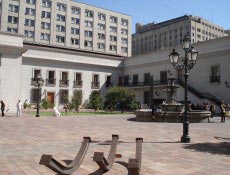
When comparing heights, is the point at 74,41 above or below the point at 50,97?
above

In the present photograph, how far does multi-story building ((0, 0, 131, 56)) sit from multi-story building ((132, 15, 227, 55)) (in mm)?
26781

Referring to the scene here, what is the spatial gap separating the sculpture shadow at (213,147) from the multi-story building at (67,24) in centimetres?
5111

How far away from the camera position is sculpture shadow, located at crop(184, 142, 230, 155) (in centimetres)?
860

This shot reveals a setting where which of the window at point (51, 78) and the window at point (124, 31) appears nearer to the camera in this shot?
the window at point (51, 78)

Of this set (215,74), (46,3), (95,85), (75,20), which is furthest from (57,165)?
(75,20)

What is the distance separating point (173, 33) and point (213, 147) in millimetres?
94208

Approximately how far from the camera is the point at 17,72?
32406 mm

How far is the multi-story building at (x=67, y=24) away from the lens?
60.8 meters

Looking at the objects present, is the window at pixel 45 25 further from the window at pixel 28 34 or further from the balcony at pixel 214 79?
the balcony at pixel 214 79

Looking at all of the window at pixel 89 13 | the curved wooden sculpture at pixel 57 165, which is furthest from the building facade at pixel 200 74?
the window at pixel 89 13

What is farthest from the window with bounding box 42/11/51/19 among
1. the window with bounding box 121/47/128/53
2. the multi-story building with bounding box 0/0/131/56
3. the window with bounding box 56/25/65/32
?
the window with bounding box 121/47/128/53

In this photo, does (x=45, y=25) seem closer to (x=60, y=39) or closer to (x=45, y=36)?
(x=45, y=36)

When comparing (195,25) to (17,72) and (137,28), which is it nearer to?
(137,28)

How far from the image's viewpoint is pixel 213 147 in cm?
940
